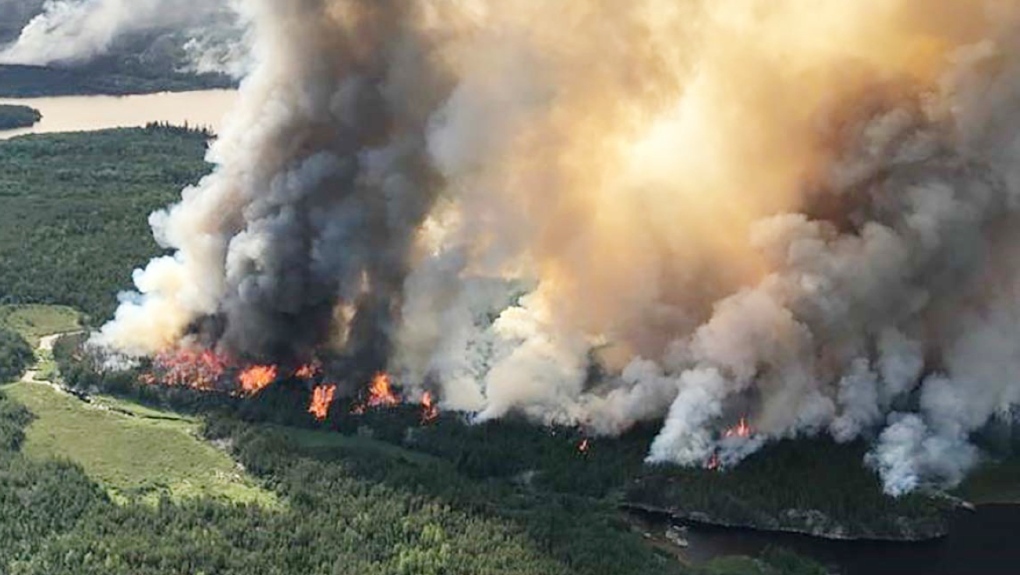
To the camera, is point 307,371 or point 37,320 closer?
point 307,371

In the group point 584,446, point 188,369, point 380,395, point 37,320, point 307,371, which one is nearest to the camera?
point 584,446

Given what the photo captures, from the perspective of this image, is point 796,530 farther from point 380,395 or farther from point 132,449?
point 132,449

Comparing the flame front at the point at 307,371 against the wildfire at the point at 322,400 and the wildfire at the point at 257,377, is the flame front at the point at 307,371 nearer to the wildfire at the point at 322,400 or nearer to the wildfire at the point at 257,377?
the wildfire at the point at 257,377

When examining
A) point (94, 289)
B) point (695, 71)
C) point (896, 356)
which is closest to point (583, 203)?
point (695, 71)

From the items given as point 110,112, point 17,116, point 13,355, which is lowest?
point 13,355

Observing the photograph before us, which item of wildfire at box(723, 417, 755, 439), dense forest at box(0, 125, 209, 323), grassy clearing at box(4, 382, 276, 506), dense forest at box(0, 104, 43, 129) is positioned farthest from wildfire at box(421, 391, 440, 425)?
dense forest at box(0, 104, 43, 129)

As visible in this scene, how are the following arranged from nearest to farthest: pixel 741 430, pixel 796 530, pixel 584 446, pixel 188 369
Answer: pixel 796 530 → pixel 584 446 → pixel 741 430 → pixel 188 369

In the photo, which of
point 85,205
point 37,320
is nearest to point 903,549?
point 37,320

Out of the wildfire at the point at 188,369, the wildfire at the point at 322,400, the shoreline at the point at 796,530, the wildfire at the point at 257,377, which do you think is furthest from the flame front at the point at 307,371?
the shoreline at the point at 796,530
